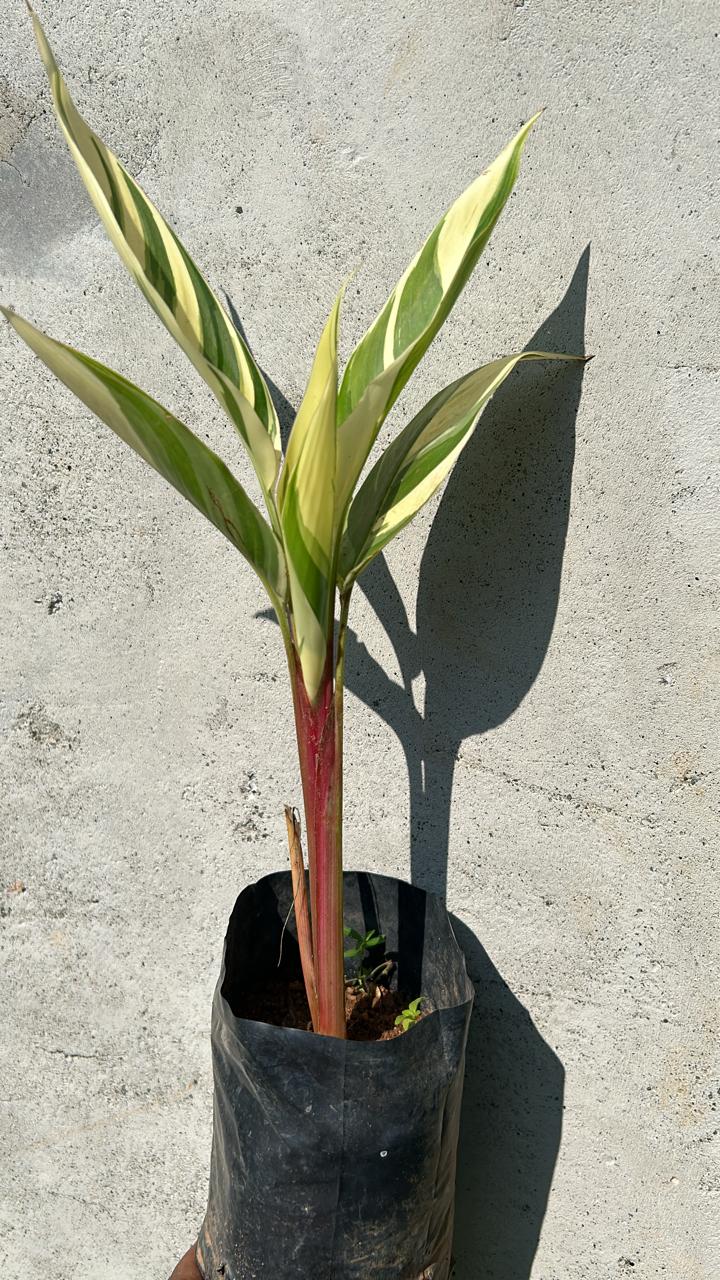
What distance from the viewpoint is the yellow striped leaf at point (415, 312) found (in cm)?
66

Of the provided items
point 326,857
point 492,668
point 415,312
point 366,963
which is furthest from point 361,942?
point 415,312

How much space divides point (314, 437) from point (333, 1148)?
614mm

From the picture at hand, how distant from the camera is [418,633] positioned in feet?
3.46

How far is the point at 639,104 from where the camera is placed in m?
0.92

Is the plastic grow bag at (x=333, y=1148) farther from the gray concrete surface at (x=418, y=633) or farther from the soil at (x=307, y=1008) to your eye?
the gray concrete surface at (x=418, y=633)

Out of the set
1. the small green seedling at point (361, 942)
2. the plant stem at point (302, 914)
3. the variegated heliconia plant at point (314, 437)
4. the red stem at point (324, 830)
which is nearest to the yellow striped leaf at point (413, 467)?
the variegated heliconia plant at point (314, 437)

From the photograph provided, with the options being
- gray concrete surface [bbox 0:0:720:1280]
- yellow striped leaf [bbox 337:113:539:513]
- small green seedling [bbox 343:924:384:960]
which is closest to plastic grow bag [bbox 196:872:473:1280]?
small green seedling [bbox 343:924:384:960]

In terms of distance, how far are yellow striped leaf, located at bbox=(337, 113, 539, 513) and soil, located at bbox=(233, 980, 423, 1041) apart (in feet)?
1.83

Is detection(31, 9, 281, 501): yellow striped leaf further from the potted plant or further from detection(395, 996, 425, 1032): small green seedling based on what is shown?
detection(395, 996, 425, 1032): small green seedling

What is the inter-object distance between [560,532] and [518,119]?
43 cm

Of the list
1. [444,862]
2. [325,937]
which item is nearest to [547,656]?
[444,862]

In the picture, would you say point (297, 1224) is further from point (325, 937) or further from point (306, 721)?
point (306, 721)

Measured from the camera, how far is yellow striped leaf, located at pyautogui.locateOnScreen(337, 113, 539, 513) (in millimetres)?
663

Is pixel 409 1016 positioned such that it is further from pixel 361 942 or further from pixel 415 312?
pixel 415 312
